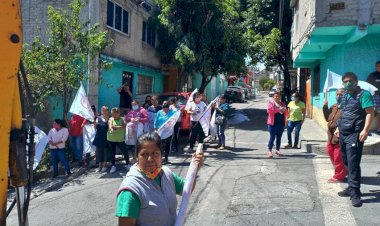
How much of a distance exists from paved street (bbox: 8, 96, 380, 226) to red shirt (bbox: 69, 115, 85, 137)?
1231mm

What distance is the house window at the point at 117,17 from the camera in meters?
15.3

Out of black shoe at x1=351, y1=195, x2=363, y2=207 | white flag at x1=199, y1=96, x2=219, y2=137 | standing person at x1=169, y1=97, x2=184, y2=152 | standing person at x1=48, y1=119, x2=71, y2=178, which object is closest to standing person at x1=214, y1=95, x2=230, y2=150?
white flag at x1=199, y1=96, x2=219, y2=137

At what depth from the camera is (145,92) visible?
1991 centimetres

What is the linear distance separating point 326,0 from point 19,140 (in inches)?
390

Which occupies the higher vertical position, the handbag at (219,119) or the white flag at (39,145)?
the handbag at (219,119)

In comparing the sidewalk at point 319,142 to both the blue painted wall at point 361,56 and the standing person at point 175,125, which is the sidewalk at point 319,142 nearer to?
the blue painted wall at point 361,56

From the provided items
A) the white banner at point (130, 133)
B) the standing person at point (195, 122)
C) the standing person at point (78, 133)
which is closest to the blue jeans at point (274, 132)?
the standing person at point (195, 122)

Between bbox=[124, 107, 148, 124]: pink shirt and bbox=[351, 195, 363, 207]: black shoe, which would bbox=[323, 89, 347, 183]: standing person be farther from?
bbox=[124, 107, 148, 124]: pink shirt

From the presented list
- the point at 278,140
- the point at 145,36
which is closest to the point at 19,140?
the point at 278,140

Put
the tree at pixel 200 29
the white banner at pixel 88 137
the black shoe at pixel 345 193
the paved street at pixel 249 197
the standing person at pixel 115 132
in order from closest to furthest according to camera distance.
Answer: the paved street at pixel 249 197
the black shoe at pixel 345 193
the standing person at pixel 115 132
the white banner at pixel 88 137
the tree at pixel 200 29

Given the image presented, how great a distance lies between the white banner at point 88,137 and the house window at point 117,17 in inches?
248

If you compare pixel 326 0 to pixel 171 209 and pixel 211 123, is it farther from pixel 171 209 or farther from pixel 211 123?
pixel 171 209

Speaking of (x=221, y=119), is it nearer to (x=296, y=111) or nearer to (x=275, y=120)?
(x=275, y=120)

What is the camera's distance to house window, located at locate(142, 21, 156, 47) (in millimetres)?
18781
